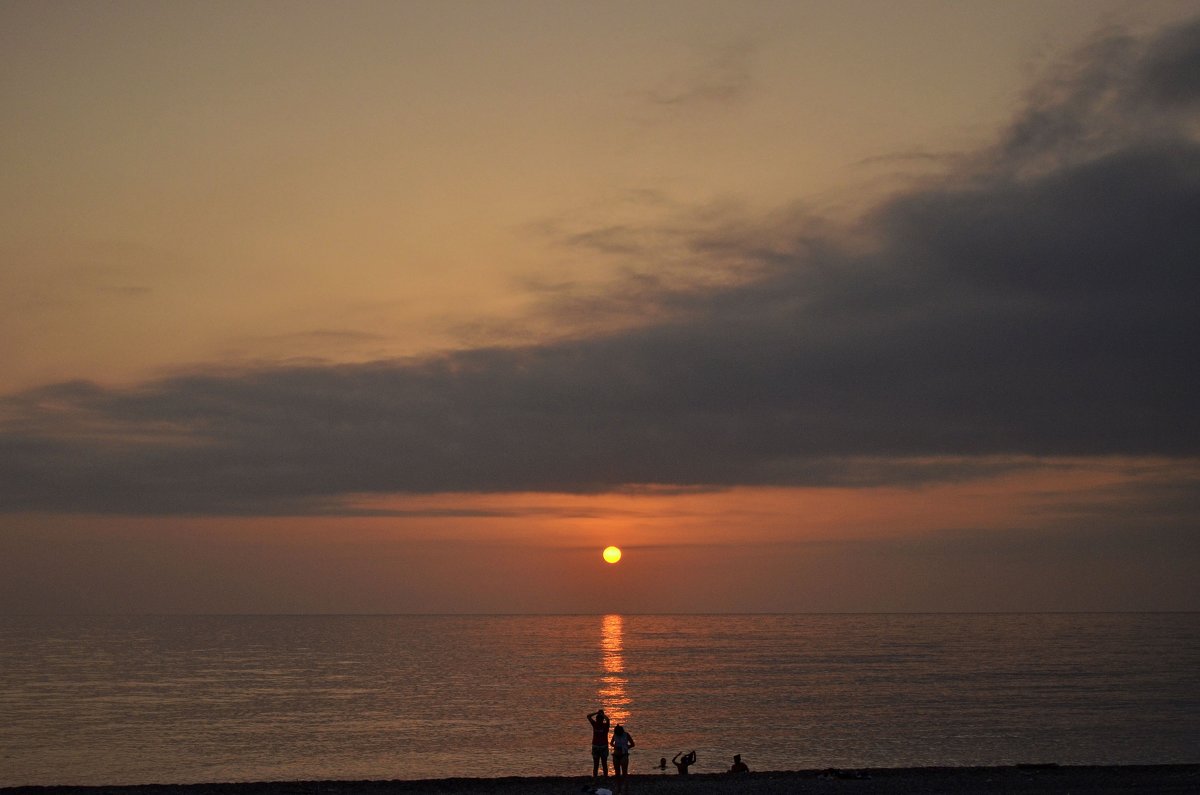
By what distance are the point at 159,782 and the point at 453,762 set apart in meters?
12.3

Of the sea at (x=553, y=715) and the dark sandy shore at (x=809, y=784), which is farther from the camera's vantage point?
the sea at (x=553, y=715)

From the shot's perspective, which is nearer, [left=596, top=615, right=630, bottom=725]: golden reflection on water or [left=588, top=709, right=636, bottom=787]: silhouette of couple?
[left=588, top=709, right=636, bottom=787]: silhouette of couple

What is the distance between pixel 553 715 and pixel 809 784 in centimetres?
3789

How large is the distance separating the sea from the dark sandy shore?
26.2 ft

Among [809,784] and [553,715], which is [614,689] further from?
[809,784]

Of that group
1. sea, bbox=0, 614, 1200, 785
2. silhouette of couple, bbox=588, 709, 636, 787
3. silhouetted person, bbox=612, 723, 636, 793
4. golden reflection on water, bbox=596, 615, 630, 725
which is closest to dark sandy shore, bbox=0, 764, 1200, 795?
silhouette of couple, bbox=588, 709, 636, 787

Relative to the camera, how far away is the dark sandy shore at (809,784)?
33.9 meters

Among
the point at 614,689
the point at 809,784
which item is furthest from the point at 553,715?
the point at 809,784

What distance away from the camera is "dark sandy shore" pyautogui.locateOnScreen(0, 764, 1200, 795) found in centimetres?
3388

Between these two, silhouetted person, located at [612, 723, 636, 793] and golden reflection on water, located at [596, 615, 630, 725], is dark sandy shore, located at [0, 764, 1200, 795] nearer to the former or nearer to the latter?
silhouetted person, located at [612, 723, 636, 793]

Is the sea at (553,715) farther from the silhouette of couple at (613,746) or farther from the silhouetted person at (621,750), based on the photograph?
the silhouetted person at (621,750)

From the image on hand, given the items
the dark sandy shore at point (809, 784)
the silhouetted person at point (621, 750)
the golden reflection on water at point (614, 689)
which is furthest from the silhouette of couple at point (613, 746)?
the golden reflection on water at point (614, 689)

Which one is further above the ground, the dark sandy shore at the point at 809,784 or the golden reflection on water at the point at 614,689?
the dark sandy shore at the point at 809,784

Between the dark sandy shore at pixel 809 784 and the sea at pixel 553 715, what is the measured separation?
7997mm
